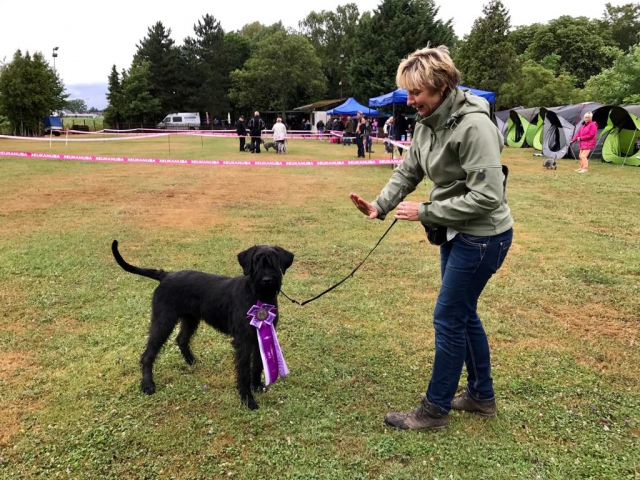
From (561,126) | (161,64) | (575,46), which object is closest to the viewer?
(561,126)

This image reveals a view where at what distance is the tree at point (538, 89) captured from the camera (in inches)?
1309

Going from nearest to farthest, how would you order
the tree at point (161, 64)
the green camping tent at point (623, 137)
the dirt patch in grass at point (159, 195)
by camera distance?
the dirt patch in grass at point (159, 195) < the green camping tent at point (623, 137) < the tree at point (161, 64)

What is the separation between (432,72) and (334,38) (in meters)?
74.1

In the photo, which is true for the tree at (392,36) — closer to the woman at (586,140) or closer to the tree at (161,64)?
the woman at (586,140)

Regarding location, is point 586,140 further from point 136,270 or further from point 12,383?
point 12,383

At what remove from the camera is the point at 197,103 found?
194 feet

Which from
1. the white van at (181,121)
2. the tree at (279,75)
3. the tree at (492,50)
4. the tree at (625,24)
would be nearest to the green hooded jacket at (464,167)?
the tree at (492,50)

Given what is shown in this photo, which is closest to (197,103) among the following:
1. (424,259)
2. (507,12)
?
(507,12)

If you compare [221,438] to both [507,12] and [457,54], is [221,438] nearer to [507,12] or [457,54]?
[507,12]

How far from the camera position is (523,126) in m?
23.2

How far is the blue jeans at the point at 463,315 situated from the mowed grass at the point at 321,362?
11.5 inches

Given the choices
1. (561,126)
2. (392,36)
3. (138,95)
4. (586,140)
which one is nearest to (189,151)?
(561,126)

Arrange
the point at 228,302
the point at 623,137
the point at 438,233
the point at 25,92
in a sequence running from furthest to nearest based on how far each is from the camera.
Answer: the point at 25,92
the point at 623,137
the point at 228,302
the point at 438,233

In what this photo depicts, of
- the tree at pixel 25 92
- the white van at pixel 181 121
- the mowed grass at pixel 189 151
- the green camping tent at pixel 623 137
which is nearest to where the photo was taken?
the green camping tent at pixel 623 137
